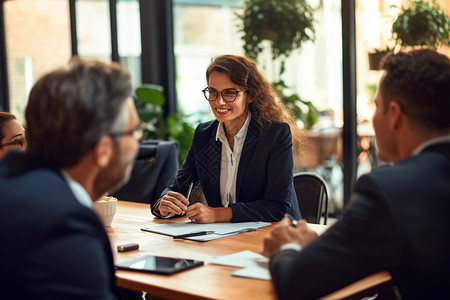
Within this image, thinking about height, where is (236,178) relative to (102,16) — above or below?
below

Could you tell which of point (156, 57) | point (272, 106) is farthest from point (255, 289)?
point (156, 57)

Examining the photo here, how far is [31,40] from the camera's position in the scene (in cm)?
693

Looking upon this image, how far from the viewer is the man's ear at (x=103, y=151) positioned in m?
1.22

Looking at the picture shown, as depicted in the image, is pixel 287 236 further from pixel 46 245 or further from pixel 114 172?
pixel 46 245

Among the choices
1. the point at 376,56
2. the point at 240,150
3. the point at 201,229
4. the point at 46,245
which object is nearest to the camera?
the point at 46,245

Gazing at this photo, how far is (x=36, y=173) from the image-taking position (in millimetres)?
1154

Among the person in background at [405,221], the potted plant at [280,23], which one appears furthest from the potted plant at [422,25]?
the person in background at [405,221]

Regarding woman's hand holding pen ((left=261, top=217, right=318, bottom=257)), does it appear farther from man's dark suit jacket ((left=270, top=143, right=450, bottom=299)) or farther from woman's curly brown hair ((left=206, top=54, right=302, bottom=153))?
woman's curly brown hair ((left=206, top=54, right=302, bottom=153))

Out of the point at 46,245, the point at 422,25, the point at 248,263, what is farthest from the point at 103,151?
the point at 422,25

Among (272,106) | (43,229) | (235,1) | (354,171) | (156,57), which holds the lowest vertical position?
(354,171)

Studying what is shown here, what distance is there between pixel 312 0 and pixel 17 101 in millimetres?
4721

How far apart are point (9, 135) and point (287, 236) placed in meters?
1.40

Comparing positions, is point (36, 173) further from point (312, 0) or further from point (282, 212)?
point (312, 0)

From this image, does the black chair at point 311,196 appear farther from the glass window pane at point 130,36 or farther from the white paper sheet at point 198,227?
the glass window pane at point 130,36
